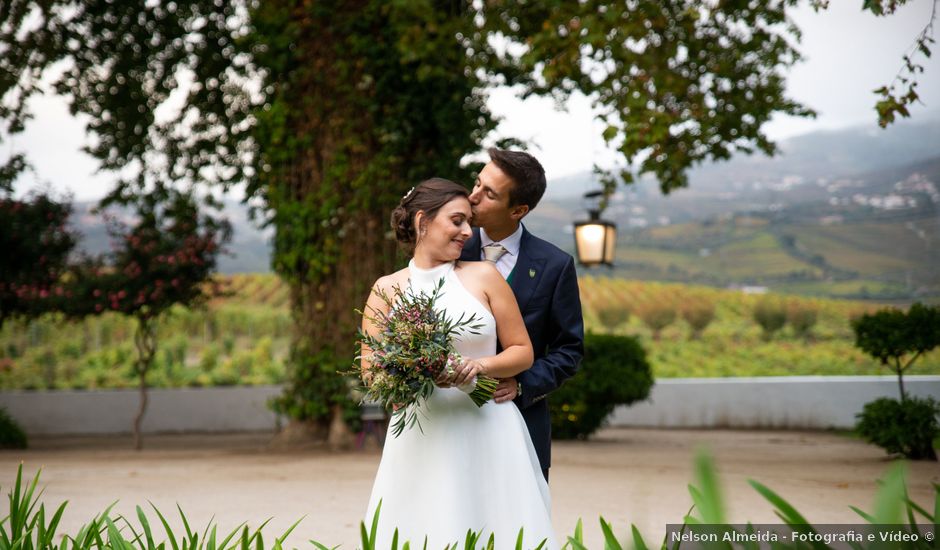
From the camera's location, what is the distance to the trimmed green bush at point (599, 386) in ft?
35.6

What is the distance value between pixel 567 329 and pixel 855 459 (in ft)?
24.6

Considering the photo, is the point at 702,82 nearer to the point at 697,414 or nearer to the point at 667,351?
the point at 697,414

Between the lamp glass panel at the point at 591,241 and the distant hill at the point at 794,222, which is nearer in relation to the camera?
the lamp glass panel at the point at 591,241

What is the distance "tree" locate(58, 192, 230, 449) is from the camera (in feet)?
34.4

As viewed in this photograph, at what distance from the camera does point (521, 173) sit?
284 cm

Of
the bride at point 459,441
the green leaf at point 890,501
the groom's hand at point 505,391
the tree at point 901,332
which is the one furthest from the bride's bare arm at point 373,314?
the tree at point 901,332

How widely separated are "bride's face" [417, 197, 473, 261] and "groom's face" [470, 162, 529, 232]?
0.13m

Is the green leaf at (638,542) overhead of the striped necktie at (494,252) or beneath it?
beneath

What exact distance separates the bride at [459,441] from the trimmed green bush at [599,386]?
808 cm

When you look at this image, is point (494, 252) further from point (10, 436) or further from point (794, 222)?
point (794, 222)

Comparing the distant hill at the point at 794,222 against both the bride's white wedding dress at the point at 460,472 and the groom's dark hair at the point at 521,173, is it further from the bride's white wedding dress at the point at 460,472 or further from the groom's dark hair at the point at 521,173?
the bride's white wedding dress at the point at 460,472

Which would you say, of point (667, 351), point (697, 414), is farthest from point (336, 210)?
point (667, 351)

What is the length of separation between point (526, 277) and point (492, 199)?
11.4 inches

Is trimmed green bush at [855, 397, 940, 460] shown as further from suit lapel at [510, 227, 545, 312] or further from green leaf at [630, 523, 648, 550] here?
green leaf at [630, 523, 648, 550]
